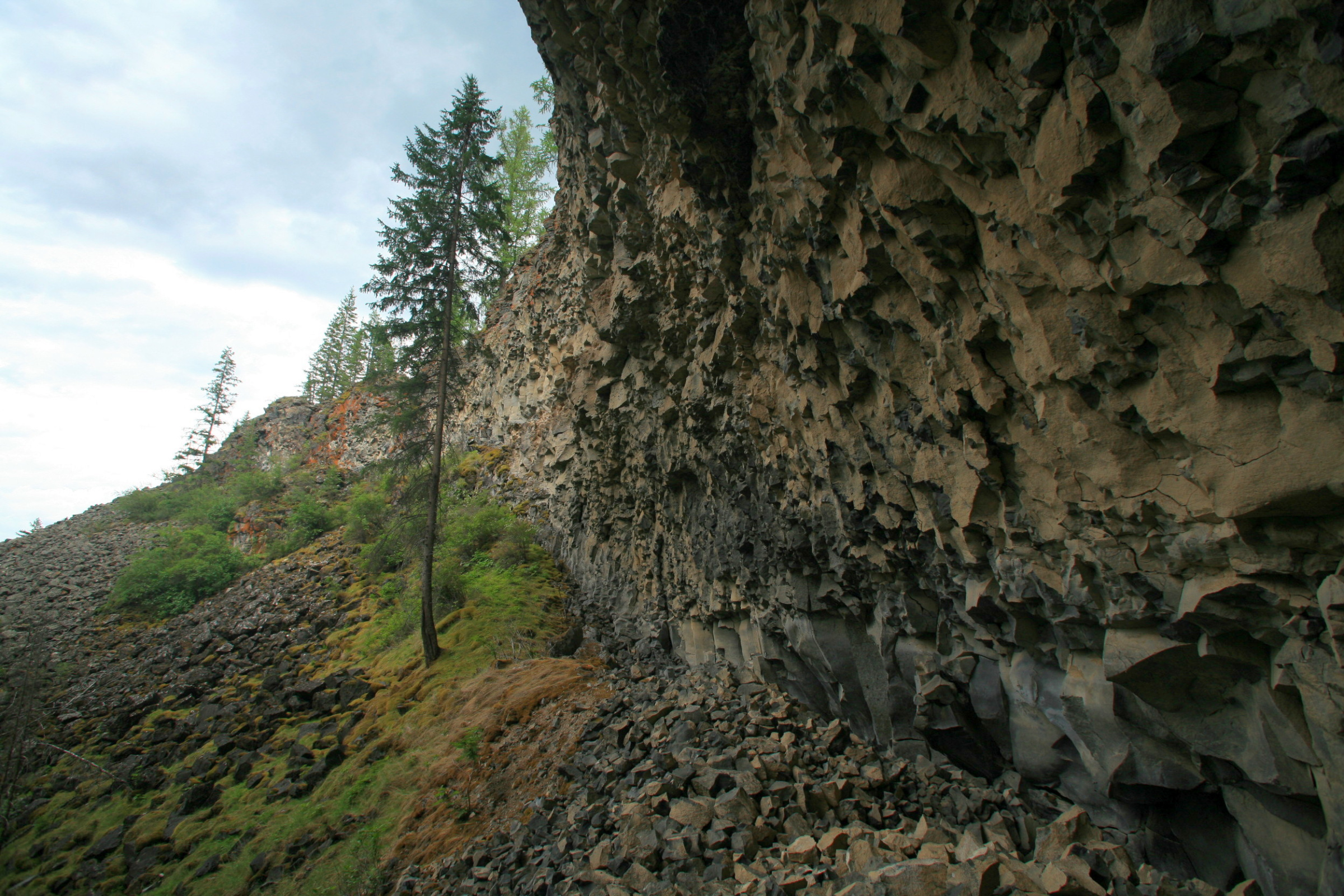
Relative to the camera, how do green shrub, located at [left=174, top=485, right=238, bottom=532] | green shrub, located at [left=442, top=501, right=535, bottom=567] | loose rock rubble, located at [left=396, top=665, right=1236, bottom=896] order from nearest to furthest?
1. loose rock rubble, located at [left=396, top=665, right=1236, bottom=896]
2. green shrub, located at [left=442, top=501, right=535, bottom=567]
3. green shrub, located at [left=174, top=485, right=238, bottom=532]

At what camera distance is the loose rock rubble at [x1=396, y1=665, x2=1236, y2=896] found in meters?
4.24

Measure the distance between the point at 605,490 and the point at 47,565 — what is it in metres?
37.2

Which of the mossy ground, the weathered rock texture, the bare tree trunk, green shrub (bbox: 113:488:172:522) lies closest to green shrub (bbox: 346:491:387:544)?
the mossy ground

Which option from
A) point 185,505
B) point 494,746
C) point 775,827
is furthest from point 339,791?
point 185,505

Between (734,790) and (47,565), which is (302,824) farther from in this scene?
(47,565)

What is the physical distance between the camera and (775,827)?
221 inches

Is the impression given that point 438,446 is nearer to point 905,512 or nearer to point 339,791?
point 339,791

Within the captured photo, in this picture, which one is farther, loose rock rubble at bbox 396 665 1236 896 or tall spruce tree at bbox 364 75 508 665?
tall spruce tree at bbox 364 75 508 665

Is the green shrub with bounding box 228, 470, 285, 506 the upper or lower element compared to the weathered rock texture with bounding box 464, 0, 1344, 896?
upper

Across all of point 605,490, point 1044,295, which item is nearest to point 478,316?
point 605,490

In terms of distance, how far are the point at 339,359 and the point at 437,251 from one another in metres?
40.4

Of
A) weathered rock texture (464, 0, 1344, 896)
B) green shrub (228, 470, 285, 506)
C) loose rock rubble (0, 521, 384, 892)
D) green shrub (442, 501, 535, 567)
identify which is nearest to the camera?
weathered rock texture (464, 0, 1344, 896)

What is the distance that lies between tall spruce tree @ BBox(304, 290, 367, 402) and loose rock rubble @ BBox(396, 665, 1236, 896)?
148 ft

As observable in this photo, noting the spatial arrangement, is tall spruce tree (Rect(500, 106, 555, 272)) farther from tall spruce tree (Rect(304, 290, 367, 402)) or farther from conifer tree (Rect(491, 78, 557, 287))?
tall spruce tree (Rect(304, 290, 367, 402))
